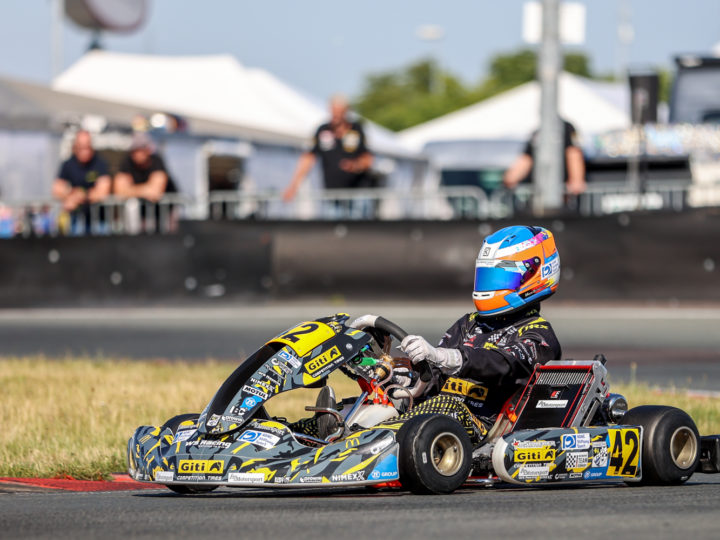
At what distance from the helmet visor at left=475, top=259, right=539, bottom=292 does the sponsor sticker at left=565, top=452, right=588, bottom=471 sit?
749 millimetres

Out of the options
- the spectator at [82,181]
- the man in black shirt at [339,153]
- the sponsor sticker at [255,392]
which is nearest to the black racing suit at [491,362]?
the sponsor sticker at [255,392]

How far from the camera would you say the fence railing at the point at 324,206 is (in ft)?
52.3

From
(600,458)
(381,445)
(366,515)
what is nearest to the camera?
(366,515)

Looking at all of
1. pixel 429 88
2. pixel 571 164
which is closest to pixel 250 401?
pixel 571 164

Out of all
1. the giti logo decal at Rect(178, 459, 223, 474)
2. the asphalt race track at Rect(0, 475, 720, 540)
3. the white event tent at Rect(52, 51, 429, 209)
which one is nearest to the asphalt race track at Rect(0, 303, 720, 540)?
the asphalt race track at Rect(0, 475, 720, 540)

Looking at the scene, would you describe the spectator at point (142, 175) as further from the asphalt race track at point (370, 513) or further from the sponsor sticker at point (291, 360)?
the sponsor sticker at point (291, 360)

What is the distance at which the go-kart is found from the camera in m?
5.13

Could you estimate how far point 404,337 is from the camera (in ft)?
18.3

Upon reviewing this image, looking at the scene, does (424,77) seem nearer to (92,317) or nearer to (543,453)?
(92,317)

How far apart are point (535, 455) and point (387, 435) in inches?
24.9

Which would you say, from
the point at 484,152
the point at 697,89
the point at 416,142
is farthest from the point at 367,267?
the point at 416,142

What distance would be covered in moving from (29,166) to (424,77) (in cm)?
10642

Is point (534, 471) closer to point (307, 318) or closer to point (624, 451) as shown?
point (624, 451)

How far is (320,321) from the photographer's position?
18.7ft
